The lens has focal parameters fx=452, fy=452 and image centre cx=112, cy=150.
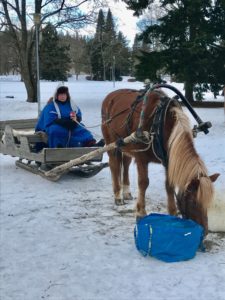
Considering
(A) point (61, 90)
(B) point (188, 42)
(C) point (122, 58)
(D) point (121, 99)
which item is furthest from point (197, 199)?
(C) point (122, 58)

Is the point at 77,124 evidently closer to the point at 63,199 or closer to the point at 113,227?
the point at 63,199

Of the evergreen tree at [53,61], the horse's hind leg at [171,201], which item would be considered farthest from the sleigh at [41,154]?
the evergreen tree at [53,61]

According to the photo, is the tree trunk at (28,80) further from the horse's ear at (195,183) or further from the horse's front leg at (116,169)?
the horse's ear at (195,183)

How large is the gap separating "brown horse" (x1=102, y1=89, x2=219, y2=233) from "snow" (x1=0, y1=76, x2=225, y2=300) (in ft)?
1.42

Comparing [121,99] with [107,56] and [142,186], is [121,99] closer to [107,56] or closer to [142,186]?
[142,186]

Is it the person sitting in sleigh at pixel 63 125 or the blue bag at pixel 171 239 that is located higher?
the person sitting in sleigh at pixel 63 125

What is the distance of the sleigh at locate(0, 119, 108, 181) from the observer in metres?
7.46

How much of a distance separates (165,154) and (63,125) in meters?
3.26

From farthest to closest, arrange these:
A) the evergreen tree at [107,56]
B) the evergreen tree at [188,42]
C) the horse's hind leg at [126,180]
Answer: the evergreen tree at [107,56] < the evergreen tree at [188,42] < the horse's hind leg at [126,180]

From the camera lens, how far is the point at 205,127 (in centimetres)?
513

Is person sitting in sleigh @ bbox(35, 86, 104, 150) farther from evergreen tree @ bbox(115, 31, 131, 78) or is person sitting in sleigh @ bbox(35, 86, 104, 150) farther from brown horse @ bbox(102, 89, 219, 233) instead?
evergreen tree @ bbox(115, 31, 131, 78)

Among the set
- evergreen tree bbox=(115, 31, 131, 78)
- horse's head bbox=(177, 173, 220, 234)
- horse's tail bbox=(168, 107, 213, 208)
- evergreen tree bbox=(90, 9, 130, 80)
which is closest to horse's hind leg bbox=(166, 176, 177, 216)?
horse's tail bbox=(168, 107, 213, 208)

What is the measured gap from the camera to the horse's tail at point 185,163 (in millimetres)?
4113

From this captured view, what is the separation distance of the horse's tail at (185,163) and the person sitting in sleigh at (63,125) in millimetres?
3442
